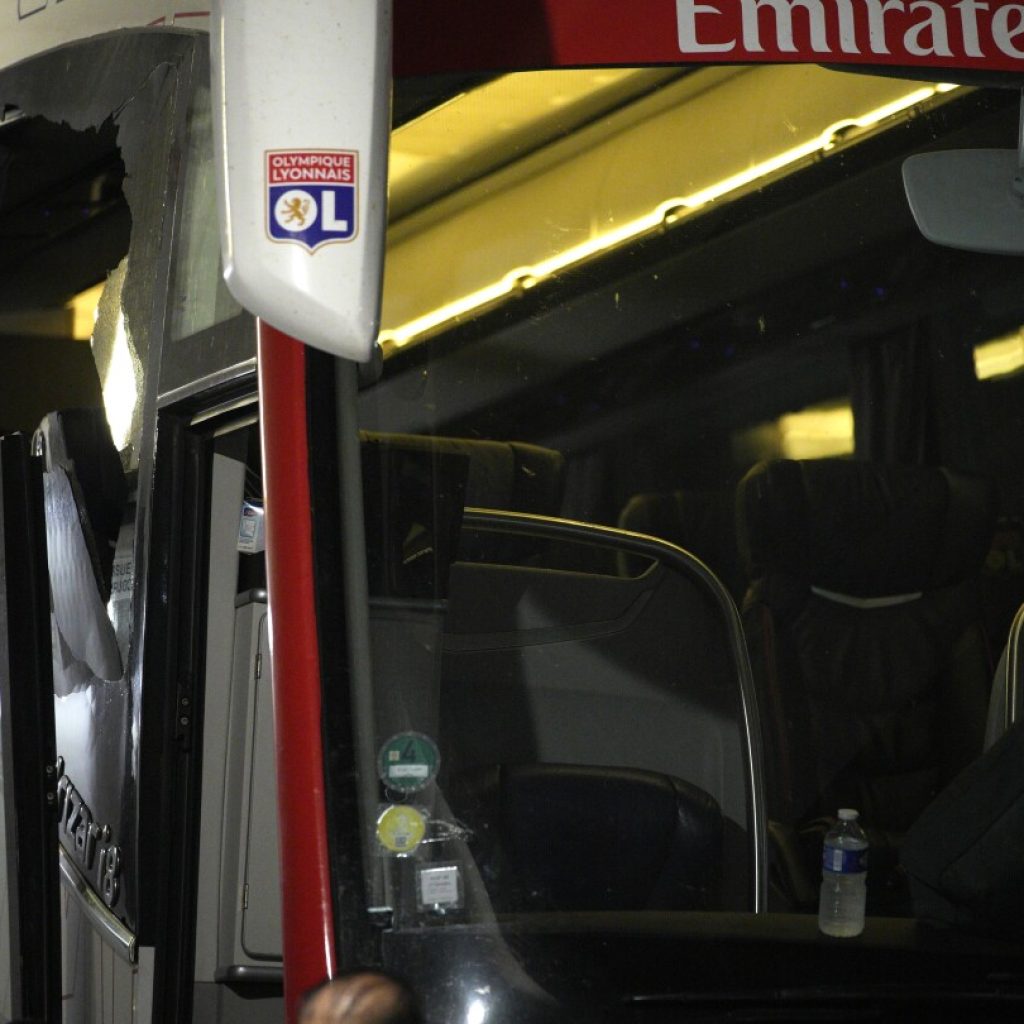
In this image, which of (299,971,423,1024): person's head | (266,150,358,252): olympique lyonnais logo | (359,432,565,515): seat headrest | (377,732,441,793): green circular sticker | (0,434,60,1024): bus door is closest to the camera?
(266,150,358,252): olympique lyonnais logo

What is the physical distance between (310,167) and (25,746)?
1458mm

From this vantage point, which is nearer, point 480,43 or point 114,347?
point 480,43

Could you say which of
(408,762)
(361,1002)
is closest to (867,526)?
(408,762)

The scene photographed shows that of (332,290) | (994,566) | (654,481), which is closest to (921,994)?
(994,566)

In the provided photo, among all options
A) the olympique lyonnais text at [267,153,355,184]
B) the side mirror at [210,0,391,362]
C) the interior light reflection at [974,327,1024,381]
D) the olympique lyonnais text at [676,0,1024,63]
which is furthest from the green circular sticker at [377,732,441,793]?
the olympique lyonnais text at [676,0,1024,63]

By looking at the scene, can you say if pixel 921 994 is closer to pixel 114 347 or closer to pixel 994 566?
pixel 994 566

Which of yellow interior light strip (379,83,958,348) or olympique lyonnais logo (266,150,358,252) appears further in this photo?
yellow interior light strip (379,83,958,348)

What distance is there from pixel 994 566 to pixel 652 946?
1.99 feet

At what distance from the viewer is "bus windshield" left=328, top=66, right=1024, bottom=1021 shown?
1913 mm

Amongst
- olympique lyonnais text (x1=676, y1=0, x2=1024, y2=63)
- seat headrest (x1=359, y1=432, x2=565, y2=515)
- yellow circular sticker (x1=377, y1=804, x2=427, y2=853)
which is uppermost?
olympique lyonnais text (x1=676, y1=0, x2=1024, y2=63)

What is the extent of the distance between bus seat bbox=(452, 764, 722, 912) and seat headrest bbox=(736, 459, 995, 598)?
11.9 inches

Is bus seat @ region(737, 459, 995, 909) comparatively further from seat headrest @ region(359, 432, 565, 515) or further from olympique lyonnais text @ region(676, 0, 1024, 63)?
olympique lyonnais text @ region(676, 0, 1024, 63)

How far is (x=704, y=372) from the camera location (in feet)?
6.90

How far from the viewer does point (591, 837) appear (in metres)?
1.98
